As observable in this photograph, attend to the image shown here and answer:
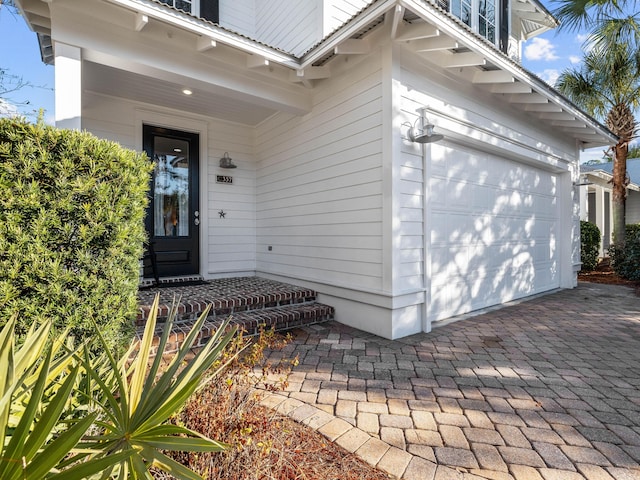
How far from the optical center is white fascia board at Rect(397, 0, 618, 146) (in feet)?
10.2

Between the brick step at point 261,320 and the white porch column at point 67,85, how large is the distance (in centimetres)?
213

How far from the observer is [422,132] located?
371cm

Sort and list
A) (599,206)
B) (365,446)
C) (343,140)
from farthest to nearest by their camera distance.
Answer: (599,206) → (343,140) → (365,446)

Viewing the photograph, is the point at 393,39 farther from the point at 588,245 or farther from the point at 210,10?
the point at 588,245

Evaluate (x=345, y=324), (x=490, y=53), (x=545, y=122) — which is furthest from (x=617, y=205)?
(x=345, y=324)

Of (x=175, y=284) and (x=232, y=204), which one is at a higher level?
(x=232, y=204)

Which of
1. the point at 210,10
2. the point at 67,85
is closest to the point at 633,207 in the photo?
the point at 210,10

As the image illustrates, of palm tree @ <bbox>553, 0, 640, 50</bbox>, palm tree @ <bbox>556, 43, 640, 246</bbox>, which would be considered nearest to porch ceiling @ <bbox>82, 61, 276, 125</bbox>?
palm tree @ <bbox>553, 0, 640, 50</bbox>

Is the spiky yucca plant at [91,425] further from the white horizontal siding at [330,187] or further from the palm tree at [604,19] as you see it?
the palm tree at [604,19]

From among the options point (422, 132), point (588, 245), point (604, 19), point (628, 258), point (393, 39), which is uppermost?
point (604, 19)

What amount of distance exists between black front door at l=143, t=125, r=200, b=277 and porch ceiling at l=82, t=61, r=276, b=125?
1.62ft

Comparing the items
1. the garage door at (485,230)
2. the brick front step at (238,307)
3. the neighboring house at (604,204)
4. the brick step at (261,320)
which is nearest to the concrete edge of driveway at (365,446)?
the brick step at (261,320)

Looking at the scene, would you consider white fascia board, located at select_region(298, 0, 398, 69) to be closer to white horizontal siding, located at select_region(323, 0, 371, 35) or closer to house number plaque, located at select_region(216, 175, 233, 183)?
white horizontal siding, located at select_region(323, 0, 371, 35)

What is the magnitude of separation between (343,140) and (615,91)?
25.7ft
